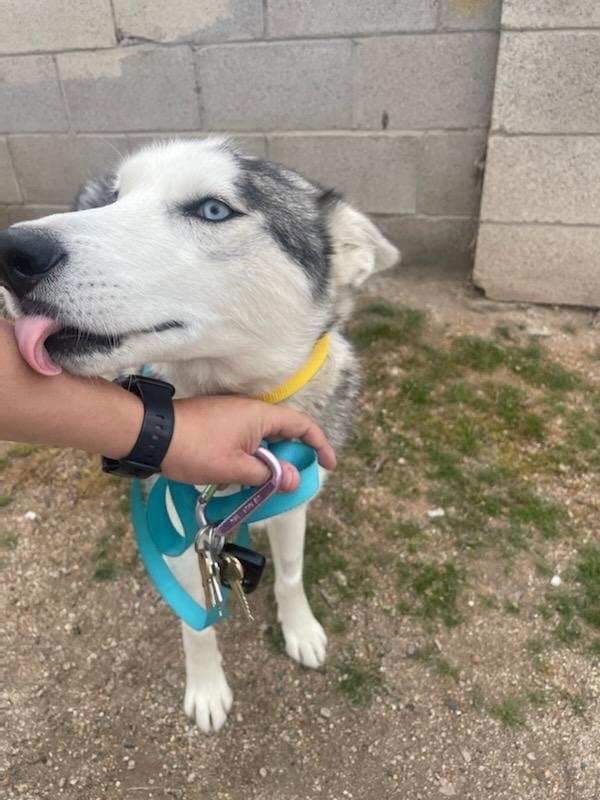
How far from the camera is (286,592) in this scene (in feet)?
7.52

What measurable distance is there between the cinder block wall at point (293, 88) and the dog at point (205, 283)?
7.13ft

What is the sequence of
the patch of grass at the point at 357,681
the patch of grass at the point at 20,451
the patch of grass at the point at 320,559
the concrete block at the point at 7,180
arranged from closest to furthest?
the patch of grass at the point at 357,681 → the patch of grass at the point at 320,559 → the patch of grass at the point at 20,451 → the concrete block at the point at 7,180

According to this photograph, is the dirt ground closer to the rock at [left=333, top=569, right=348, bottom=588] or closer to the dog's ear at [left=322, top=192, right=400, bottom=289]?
Result: the rock at [left=333, top=569, right=348, bottom=588]

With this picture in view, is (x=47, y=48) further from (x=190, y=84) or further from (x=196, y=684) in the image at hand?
(x=196, y=684)

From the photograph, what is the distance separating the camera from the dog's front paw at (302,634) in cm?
223

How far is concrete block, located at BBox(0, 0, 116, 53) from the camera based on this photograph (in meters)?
3.83

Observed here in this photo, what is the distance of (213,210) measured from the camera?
1579 millimetres

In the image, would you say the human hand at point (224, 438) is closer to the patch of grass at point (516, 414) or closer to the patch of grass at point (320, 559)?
the patch of grass at point (320, 559)

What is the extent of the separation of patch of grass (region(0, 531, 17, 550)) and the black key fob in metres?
1.60

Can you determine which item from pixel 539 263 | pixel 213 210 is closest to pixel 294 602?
pixel 213 210

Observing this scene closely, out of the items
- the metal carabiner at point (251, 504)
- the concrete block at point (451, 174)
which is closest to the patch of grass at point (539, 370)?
the concrete block at point (451, 174)

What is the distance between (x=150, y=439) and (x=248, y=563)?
404mm

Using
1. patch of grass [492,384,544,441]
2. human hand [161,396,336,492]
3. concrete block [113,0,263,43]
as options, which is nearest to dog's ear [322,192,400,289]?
human hand [161,396,336,492]

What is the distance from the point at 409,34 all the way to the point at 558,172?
1219mm
